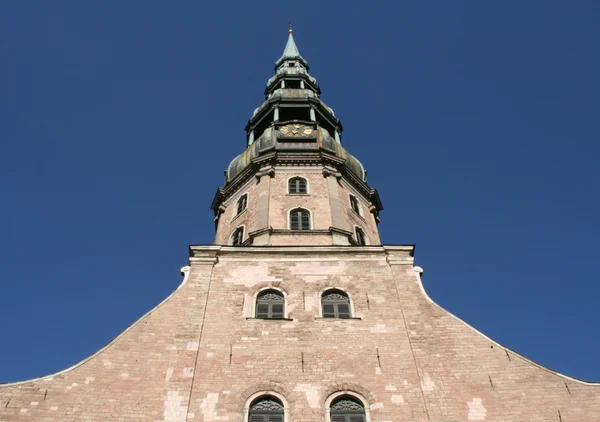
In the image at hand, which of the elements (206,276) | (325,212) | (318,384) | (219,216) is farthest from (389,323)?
(219,216)

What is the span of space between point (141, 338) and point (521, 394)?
911 cm

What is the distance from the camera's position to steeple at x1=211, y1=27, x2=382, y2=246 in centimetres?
Answer: 2461

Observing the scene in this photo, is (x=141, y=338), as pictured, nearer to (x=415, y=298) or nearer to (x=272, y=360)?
(x=272, y=360)

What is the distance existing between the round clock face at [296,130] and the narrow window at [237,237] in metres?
5.61

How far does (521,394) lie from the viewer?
16.7 metres

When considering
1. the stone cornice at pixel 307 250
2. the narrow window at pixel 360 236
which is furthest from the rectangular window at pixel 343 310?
the narrow window at pixel 360 236

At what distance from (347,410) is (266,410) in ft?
5.91

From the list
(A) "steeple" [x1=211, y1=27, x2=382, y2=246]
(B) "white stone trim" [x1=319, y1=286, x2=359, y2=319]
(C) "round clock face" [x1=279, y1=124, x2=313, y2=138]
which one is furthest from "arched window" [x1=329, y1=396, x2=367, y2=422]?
(C) "round clock face" [x1=279, y1=124, x2=313, y2=138]

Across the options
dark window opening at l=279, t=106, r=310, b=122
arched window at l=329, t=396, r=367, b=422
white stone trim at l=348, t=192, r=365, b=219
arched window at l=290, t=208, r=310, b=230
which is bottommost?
arched window at l=329, t=396, r=367, b=422

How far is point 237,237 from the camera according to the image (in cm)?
2584

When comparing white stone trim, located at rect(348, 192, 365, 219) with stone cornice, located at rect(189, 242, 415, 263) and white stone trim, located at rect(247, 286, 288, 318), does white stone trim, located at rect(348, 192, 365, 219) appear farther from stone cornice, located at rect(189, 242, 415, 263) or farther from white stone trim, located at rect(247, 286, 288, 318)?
white stone trim, located at rect(247, 286, 288, 318)

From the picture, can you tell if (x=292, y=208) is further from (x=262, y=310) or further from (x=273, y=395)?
(x=273, y=395)

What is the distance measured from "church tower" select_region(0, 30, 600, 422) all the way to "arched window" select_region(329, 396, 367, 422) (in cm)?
2

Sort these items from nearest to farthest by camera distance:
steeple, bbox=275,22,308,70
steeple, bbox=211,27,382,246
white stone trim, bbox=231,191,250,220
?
steeple, bbox=211,27,382,246
white stone trim, bbox=231,191,250,220
steeple, bbox=275,22,308,70
